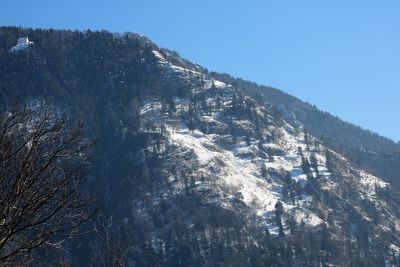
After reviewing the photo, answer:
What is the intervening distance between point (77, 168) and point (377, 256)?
629 ft

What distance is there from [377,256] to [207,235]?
54704 mm

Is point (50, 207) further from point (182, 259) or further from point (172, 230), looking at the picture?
point (172, 230)

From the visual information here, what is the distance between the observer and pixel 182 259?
172 m

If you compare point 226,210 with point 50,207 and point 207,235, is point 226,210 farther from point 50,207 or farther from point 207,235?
point 50,207

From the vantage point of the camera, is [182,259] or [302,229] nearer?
[182,259]

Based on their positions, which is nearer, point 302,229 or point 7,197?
point 7,197

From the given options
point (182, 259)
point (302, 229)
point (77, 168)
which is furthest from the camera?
point (302, 229)

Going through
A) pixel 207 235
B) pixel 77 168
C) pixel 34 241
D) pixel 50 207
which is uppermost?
pixel 207 235

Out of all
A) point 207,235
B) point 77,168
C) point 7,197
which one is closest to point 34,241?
point 7,197

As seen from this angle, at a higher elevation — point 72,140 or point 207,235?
point 207,235

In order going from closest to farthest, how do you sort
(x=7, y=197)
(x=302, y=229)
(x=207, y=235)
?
(x=7, y=197), (x=207, y=235), (x=302, y=229)

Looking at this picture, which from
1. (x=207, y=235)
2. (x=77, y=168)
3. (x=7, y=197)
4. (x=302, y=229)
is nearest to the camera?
(x=7, y=197)

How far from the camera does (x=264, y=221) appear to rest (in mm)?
199250

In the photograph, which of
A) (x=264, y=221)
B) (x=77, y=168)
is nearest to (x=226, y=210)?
(x=264, y=221)
